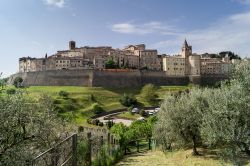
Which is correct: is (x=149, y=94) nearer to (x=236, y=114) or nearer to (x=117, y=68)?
(x=117, y=68)

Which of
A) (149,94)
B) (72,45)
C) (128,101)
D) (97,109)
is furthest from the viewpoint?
(72,45)

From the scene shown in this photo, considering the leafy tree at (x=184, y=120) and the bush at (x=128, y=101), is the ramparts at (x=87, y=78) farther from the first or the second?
the leafy tree at (x=184, y=120)

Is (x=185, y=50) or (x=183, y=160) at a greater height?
(x=185, y=50)

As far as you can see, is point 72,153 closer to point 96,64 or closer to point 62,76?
point 62,76

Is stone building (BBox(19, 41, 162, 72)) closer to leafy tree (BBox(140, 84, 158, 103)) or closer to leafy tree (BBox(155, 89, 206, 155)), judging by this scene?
leafy tree (BBox(140, 84, 158, 103))

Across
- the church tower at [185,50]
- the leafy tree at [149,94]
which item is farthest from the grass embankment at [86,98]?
the church tower at [185,50]

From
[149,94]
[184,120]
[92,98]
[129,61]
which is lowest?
[92,98]

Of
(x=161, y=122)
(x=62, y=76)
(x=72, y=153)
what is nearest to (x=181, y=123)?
(x=161, y=122)

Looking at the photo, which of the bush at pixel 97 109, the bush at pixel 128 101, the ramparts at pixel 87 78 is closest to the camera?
the bush at pixel 97 109

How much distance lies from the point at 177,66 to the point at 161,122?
107 m

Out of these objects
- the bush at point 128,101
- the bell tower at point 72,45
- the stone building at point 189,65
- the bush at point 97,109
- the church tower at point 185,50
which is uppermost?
the bell tower at point 72,45

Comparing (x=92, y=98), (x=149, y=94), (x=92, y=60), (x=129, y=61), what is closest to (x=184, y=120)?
(x=92, y=98)

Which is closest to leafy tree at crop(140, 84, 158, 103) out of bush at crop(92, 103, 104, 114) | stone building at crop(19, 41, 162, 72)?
bush at crop(92, 103, 104, 114)

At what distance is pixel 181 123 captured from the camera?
27.1m
